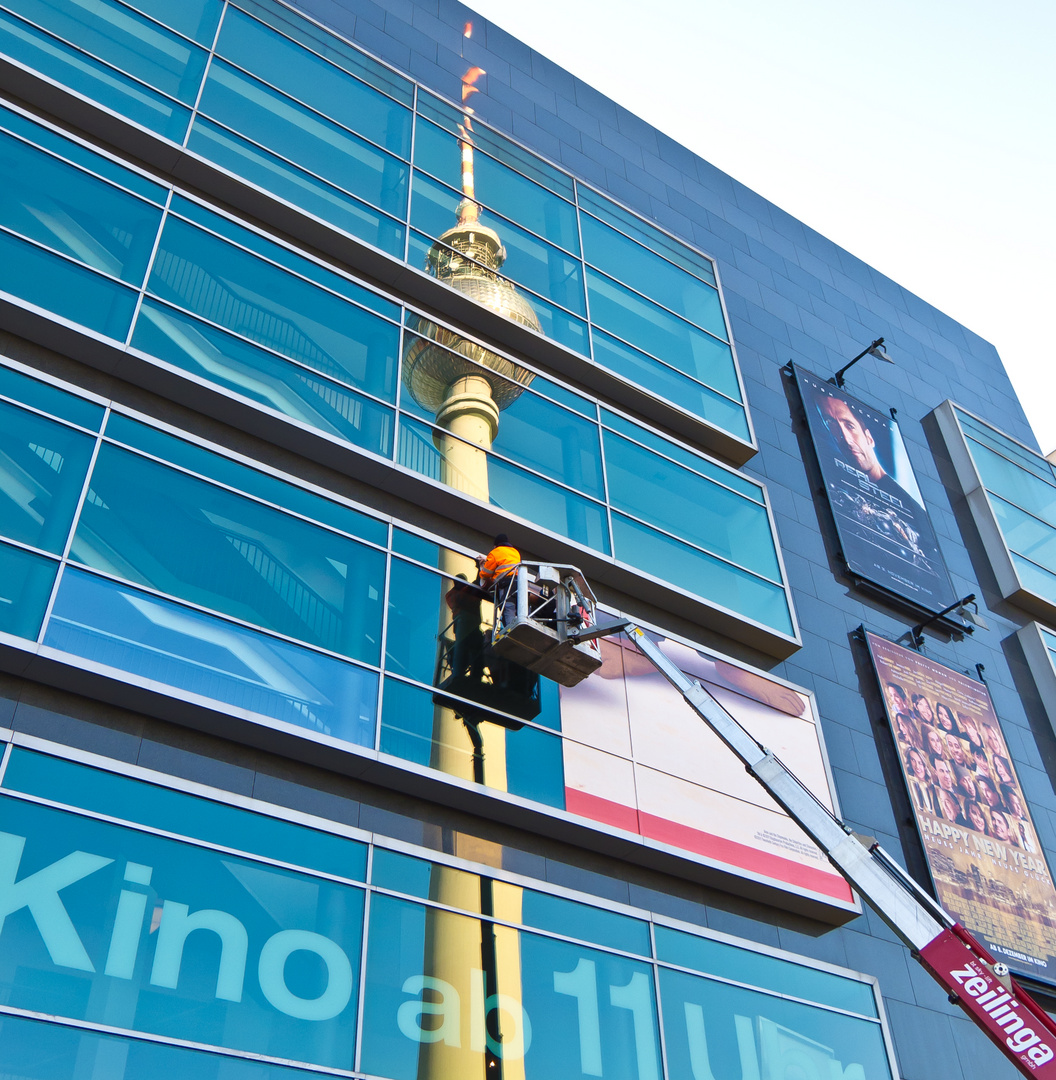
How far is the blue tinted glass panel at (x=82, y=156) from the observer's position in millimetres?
16469

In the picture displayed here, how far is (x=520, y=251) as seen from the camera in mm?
23453

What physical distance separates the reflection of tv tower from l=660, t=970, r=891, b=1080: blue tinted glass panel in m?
2.49

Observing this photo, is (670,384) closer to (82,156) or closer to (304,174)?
(304,174)

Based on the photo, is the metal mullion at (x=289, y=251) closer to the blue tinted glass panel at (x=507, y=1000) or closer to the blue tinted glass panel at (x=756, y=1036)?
the blue tinted glass panel at (x=507, y=1000)

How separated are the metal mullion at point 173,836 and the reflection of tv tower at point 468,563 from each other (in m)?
1.36

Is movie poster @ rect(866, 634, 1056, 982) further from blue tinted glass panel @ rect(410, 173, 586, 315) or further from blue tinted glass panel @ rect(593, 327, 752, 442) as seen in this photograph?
blue tinted glass panel @ rect(410, 173, 586, 315)

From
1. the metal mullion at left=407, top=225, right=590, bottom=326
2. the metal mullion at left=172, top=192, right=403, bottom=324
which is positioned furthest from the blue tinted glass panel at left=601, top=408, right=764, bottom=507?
the metal mullion at left=172, top=192, right=403, bottom=324

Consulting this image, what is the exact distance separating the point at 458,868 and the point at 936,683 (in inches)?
519

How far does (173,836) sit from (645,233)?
18.9m

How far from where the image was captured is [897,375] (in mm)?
31641

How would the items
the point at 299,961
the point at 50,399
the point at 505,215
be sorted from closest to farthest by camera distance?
the point at 299,961
the point at 50,399
the point at 505,215

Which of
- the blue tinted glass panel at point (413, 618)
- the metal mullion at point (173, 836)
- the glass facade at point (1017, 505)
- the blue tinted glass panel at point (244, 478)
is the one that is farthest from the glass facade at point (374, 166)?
the glass facade at point (1017, 505)

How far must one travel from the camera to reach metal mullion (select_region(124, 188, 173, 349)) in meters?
15.7

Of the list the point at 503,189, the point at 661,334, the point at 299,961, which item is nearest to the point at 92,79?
the point at 503,189
